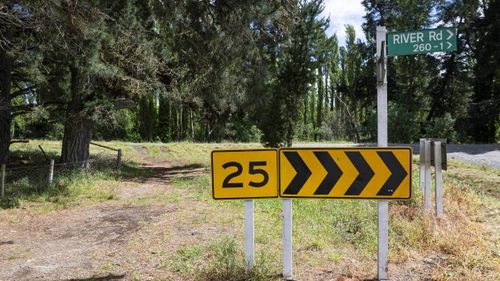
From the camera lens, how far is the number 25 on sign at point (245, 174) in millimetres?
4383

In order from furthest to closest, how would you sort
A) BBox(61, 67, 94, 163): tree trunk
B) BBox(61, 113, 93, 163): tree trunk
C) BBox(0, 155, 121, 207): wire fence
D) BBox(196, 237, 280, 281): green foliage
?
BBox(61, 113, 93, 163): tree trunk → BBox(61, 67, 94, 163): tree trunk → BBox(0, 155, 121, 207): wire fence → BBox(196, 237, 280, 281): green foliage

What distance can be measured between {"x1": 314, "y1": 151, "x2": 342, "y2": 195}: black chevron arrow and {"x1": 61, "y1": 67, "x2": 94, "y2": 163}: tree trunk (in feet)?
32.9

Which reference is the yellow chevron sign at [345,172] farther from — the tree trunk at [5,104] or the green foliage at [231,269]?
the tree trunk at [5,104]

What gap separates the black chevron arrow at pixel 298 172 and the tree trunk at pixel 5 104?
11129 mm

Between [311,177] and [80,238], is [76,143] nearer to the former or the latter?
[80,238]

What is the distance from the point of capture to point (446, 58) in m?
32.4

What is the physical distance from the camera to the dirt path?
16.2 feet

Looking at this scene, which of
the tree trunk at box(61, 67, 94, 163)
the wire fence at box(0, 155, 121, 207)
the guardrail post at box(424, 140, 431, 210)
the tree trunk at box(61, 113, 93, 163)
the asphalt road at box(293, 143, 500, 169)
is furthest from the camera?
the asphalt road at box(293, 143, 500, 169)

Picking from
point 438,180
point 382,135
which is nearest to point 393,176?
point 382,135

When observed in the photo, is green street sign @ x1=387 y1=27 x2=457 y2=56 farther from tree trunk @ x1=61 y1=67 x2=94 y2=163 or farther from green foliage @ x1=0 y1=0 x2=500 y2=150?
tree trunk @ x1=61 y1=67 x2=94 y2=163

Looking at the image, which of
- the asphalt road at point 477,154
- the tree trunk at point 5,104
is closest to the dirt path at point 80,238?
the tree trunk at point 5,104

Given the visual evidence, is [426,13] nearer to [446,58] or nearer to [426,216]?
[446,58]

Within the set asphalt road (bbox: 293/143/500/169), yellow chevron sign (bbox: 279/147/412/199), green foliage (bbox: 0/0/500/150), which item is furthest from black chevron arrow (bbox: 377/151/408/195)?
asphalt road (bbox: 293/143/500/169)

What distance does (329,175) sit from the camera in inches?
175
